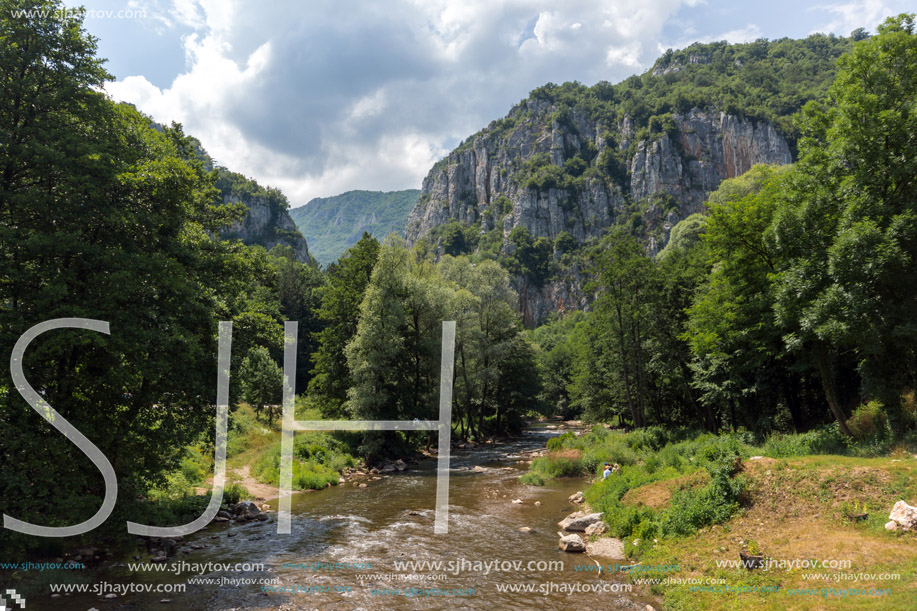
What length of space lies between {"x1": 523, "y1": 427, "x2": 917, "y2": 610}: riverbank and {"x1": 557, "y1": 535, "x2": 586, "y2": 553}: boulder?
1353 mm

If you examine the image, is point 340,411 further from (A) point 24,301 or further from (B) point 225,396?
(A) point 24,301

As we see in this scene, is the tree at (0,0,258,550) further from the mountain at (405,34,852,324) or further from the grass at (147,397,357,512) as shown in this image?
the mountain at (405,34,852,324)

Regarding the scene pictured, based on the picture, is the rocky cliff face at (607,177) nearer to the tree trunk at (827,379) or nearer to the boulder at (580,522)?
the tree trunk at (827,379)

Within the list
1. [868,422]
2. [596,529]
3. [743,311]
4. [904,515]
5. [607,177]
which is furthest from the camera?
[607,177]

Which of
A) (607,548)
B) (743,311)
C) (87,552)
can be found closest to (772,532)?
(607,548)

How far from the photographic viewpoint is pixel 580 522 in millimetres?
15531

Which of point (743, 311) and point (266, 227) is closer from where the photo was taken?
point (743, 311)

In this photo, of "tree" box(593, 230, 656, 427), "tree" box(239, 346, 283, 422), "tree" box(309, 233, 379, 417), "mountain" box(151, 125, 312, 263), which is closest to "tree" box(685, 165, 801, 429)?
"tree" box(593, 230, 656, 427)

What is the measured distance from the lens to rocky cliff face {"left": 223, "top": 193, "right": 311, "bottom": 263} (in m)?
163

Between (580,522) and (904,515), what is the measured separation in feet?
28.3

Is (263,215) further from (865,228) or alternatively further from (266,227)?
(865,228)

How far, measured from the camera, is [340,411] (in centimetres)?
3434

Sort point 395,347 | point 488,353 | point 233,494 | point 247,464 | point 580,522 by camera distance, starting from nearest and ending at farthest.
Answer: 1. point 580,522
2. point 233,494
3. point 247,464
4. point 395,347
5. point 488,353

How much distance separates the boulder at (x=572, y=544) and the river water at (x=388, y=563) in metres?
0.29
